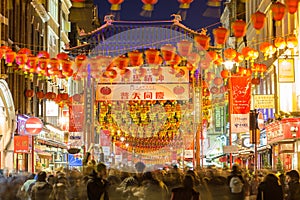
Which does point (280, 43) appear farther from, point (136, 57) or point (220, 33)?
point (220, 33)

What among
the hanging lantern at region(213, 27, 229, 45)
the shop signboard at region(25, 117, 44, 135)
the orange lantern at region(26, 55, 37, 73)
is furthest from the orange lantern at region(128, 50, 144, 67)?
the hanging lantern at region(213, 27, 229, 45)

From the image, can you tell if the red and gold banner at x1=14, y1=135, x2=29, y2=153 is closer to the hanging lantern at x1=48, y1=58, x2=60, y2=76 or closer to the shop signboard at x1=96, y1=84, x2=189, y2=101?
the hanging lantern at x1=48, y1=58, x2=60, y2=76

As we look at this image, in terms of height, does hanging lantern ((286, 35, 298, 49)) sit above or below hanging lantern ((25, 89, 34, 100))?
above

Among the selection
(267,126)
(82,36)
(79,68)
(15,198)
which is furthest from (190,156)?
(15,198)

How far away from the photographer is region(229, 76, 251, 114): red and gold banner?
36094 mm

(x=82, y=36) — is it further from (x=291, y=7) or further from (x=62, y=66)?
(x=291, y=7)

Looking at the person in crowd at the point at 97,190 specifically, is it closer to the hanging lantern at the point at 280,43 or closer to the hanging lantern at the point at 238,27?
the hanging lantern at the point at 238,27

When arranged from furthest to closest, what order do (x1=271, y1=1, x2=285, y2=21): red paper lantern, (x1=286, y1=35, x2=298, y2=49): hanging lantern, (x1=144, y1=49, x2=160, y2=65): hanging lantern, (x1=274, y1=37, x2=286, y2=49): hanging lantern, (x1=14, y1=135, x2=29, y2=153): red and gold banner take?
(x1=14, y1=135, x2=29, y2=153): red and gold banner, (x1=144, y1=49, x2=160, y2=65): hanging lantern, (x1=286, y1=35, x2=298, y2=49): hanging lantern, (x1=274, y1=37, x2=286, y2=49): hanging lantern, (x1=271, y1=1, x2=285, y2=21): red paper lantern

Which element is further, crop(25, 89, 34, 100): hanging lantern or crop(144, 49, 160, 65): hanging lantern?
crop(25, 89, 34, 100): hanging lantern

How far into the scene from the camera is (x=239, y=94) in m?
36.2

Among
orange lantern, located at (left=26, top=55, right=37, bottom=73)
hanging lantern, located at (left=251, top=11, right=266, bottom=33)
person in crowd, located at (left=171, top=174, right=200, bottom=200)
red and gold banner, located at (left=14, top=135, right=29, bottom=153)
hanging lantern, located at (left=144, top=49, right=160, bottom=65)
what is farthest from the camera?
red and gold banner, located at (left=14, top=135, right=29, bottom=153)

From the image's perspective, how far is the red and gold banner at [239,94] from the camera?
3609 centimetres

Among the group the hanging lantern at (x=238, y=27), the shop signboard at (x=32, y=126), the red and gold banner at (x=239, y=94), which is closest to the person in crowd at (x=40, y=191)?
the hanging lantern at (x=238, y=27)

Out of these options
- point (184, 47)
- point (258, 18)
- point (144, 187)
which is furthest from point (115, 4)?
point (184, 47)
